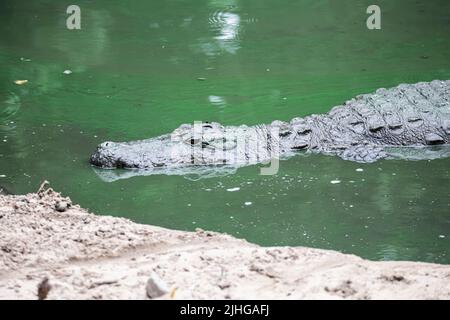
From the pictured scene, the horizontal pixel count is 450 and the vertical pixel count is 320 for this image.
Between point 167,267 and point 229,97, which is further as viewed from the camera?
point 229,97

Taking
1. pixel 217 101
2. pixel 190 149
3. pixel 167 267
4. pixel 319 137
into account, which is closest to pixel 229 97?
pixel 217 101

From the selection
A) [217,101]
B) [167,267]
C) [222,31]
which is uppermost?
[222,31]

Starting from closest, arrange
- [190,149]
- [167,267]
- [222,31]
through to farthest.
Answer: [167,267]
[190,149]
[222,31]

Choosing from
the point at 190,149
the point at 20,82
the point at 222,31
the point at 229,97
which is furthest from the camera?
the point at 222,31

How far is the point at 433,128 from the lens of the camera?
8.03m

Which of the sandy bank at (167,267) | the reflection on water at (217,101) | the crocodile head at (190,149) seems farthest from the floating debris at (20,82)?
the sandy bank at (167,267)

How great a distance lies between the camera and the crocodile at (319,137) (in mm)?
7312

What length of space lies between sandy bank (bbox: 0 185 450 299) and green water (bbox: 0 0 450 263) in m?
0.66

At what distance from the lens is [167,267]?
464 centimetres

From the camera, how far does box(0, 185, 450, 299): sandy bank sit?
14.0 feet

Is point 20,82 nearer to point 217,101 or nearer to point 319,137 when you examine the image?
point 217,101

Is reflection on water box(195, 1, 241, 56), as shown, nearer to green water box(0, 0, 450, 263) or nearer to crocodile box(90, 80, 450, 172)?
green water box(0, 0, 450, 263)

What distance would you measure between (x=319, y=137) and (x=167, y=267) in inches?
144

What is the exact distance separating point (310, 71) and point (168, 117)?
2497 millimetres
